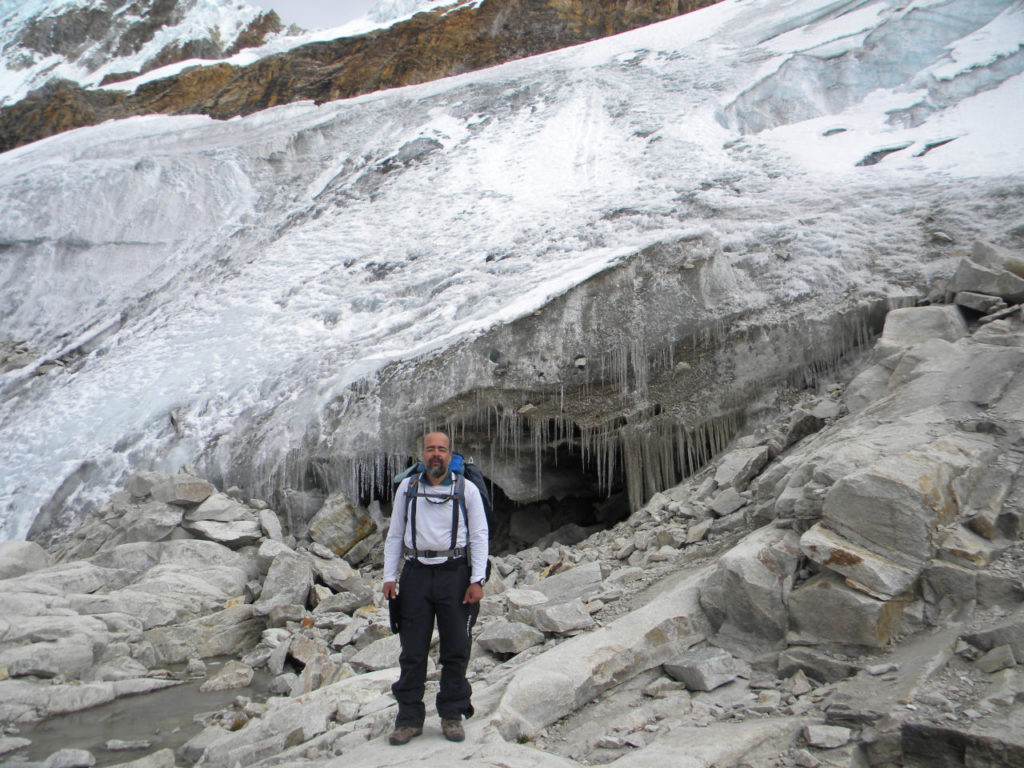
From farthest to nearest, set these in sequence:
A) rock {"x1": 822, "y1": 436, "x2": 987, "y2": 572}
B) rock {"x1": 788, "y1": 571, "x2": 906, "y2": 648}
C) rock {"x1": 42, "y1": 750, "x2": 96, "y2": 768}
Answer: rock {"x1": 42, "y1": 750, "x2": 96, "y2": 768} < rock {"x1": 822, "y1": 436, "x2": 987, "y2": 572} < rock {"x1": 788, "y1": 571, "x2": 906, "y2": 648}

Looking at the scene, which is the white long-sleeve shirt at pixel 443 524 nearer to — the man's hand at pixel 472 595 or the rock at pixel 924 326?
the man's hand at pixel 472 595

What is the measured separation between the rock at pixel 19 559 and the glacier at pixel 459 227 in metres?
1.49

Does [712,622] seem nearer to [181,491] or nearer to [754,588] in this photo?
[754,588]

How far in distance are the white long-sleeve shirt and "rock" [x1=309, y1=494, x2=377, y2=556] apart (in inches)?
251

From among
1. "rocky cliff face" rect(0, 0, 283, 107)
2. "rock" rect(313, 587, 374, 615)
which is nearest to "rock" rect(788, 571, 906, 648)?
"rock" rect(313, 587, 374, 615)

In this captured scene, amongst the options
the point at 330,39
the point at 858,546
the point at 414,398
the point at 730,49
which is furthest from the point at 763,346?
the point at 330,39

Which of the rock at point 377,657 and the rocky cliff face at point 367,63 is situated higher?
the rocky cliff face at point 367,63

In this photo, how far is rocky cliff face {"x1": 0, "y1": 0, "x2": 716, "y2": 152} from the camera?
25.5 m

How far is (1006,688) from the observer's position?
10.4 ft

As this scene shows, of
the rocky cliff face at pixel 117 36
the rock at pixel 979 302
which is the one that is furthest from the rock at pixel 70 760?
the rocky cliff face at pixel 117 36

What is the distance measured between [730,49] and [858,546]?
58.8 ft

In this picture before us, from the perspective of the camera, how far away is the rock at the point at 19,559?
838 cm

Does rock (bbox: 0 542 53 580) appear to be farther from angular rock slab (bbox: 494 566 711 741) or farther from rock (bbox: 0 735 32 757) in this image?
angular rock slab (bbox: 494 566 711 741)

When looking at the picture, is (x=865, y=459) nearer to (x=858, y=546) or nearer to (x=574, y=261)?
(x=858, y=546)
